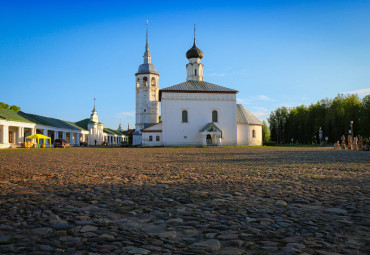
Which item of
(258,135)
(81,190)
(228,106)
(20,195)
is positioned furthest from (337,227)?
(258,135)

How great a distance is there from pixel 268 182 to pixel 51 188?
14.2 feet

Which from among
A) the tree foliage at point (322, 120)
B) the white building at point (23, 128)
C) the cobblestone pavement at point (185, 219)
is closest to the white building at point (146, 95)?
the white building at point (23, 128)

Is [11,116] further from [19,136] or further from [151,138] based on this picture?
[151,138]

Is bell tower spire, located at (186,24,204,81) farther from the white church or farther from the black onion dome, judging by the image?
the white church

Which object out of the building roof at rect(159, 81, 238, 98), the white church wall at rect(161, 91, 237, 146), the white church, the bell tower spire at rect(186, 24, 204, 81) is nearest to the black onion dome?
the bell tower spire at rect(186, 24, 204, 81)

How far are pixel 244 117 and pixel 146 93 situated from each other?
83.6ft

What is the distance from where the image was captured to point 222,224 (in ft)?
9.46

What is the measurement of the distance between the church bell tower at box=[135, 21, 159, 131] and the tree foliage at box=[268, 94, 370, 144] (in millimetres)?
32548

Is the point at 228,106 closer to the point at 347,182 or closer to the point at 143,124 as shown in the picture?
the point at 143,124

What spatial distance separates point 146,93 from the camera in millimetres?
62188

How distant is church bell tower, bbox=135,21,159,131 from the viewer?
201 feet

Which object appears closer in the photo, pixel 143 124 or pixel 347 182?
pixel 347 182

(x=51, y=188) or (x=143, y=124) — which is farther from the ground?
(x=143, y=124)

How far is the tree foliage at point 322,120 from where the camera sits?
51647 millimetres
